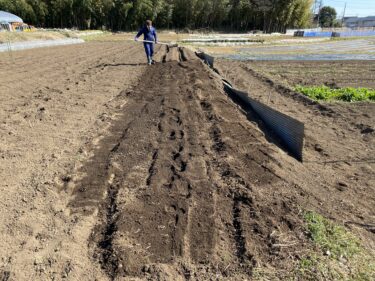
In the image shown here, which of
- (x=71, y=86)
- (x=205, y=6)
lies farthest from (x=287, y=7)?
(x=71, y=86)

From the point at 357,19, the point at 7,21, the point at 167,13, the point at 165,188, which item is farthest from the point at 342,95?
the point at 357,19

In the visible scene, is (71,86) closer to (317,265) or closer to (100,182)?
(100,182)

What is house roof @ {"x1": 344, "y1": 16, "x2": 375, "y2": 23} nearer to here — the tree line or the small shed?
the tree line

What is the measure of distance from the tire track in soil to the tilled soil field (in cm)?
2

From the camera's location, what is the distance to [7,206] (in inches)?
160

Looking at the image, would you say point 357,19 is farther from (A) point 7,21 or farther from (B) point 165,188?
(B) point 165,188

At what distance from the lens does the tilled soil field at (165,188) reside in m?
3.28

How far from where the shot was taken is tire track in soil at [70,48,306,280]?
3.27 m

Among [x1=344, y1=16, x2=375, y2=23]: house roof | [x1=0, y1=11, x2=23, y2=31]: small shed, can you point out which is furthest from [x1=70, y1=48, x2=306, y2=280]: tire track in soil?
[x1=344, y1=16, x2=375, y2=23]: house roof

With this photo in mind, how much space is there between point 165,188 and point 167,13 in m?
64.9

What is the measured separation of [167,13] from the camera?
64.2m

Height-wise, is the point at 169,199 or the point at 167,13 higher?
the point at 167,13

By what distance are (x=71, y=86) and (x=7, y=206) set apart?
295 inches

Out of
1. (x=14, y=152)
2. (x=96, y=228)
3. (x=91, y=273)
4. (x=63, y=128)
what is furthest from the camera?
(x=63, y=128)
